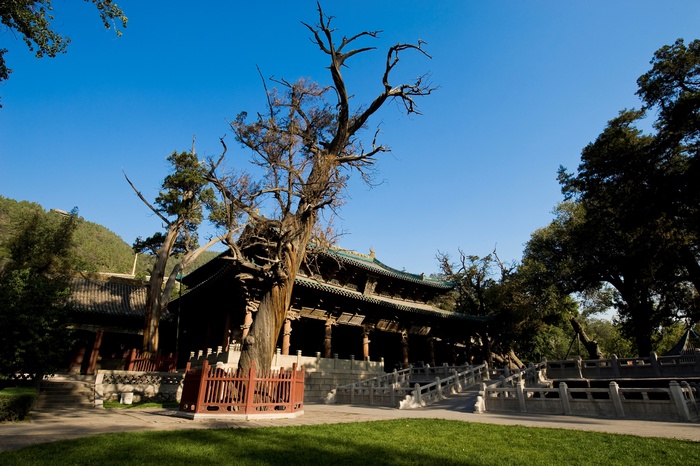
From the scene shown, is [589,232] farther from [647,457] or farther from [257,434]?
[257,434]

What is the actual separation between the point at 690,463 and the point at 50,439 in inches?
353

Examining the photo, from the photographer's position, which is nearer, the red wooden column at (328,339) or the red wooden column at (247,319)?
the red wooden column at (247,319)

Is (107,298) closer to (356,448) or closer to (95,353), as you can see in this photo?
(95,353)

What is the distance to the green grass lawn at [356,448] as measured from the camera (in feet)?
15.6

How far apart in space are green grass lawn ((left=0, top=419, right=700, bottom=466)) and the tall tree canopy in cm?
1625

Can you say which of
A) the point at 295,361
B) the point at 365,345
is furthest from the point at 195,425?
the point at 365,345

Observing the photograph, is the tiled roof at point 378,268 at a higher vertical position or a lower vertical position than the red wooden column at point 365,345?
higher

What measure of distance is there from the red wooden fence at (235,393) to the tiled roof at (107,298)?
17023mm

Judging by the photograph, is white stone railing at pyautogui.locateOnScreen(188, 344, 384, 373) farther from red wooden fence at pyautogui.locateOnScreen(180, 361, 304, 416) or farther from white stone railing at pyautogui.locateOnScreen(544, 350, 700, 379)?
white stone railing at pyautogui.locateOnScreen(544, 350, 700, 379)

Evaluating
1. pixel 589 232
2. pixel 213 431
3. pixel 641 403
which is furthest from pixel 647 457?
pixel 589 232

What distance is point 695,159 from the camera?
1678 centimetres

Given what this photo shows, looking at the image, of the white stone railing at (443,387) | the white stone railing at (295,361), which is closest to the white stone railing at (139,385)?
the white stone railing at (295,361)

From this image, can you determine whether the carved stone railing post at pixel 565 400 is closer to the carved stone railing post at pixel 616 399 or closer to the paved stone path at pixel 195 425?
the paved stone path at pixel 195 425

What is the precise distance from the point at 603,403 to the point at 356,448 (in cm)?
824
